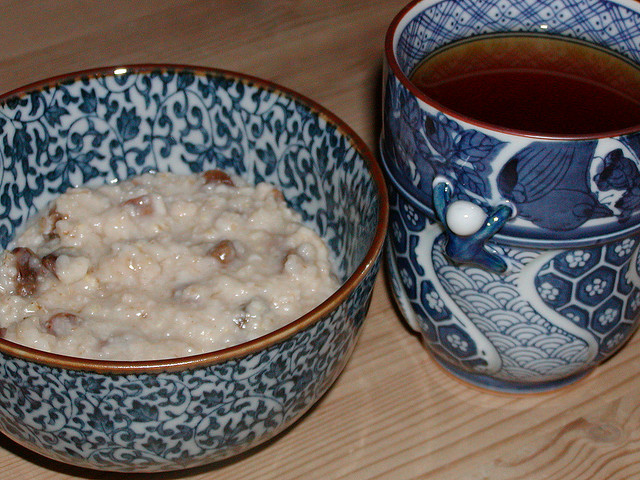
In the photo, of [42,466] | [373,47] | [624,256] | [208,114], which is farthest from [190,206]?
[373,47]

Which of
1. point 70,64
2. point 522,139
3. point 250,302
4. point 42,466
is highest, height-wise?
point 70,64

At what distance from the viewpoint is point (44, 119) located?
91 centimetres

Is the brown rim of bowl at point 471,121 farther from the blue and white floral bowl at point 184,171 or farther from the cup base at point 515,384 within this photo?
the cup base at point 515,384

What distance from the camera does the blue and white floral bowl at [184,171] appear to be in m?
0.62

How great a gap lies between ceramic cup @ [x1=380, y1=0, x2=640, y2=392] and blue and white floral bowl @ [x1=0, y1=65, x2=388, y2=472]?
6cm

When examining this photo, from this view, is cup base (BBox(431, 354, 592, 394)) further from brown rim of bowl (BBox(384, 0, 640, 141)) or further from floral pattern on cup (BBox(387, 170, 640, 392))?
brown rim of bowl (BBox(384, 0, 640, 141))

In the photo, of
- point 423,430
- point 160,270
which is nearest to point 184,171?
point 160,270

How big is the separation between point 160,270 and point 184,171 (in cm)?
20

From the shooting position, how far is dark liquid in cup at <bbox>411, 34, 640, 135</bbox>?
77cm

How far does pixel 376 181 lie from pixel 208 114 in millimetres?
260

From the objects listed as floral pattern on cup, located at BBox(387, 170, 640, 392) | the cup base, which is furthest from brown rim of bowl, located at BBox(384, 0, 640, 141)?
the cup base

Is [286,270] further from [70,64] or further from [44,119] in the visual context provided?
[70,64]

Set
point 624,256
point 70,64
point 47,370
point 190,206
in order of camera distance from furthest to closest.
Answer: point 70,64
point 190,206
point 624,256
point 47,370

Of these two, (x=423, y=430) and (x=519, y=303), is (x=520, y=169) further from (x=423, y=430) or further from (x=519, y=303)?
(x=423, y=430)
